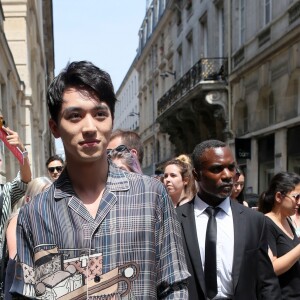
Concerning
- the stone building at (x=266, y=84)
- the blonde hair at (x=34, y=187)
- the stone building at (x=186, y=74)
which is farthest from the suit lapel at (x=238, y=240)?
the stone building at (x=186, y=74)

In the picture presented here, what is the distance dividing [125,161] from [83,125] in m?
1.16

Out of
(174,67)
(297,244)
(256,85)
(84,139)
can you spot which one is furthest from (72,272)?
(174,67)

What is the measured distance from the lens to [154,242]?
1727mm

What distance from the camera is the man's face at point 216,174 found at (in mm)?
2965

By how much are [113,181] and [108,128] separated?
19cm

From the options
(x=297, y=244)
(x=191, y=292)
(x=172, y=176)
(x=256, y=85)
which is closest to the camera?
(x=191, y=292)

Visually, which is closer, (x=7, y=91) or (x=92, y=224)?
(x=92, y=224)

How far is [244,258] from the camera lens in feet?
9.20

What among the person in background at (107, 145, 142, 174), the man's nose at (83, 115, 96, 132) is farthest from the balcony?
the man's nose at (83, 115, 96, 132)

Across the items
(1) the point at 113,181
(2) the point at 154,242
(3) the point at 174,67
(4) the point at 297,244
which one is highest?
(3) the point at 174,67

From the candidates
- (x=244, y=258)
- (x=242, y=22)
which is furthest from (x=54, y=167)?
(x=242, y=22)

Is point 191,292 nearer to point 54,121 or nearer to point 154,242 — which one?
point 154,242

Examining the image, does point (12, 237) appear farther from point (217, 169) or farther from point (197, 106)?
point (197, 106)

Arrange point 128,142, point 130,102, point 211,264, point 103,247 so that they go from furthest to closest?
point 130,102
point 128,142
point 211,264
point 103,247
